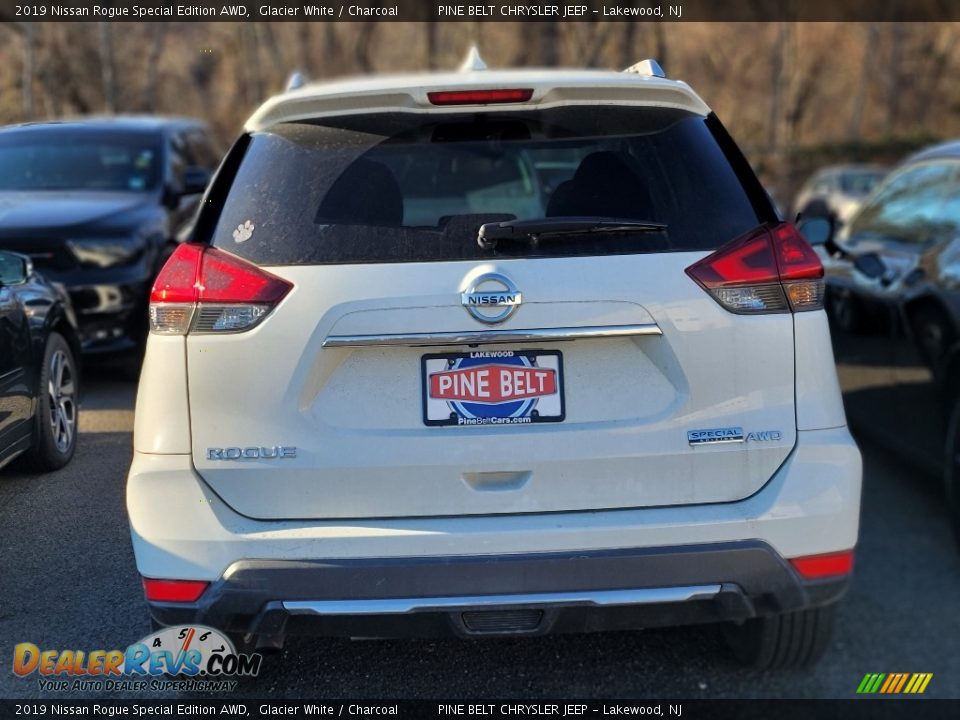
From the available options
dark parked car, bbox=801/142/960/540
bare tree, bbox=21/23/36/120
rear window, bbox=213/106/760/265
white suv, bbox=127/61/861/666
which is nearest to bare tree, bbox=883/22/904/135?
bare tree, bbox=21/23/36/120

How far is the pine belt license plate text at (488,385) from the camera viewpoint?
2832 mm

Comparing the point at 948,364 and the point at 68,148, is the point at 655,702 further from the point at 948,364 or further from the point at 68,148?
the point at 68,148

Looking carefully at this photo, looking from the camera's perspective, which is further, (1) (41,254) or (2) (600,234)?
(1) (41,254)

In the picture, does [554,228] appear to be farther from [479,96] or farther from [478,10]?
[478,10]

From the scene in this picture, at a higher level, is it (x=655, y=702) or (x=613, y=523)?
(x=613, y=523)

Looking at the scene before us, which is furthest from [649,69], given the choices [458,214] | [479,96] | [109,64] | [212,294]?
[109,64]

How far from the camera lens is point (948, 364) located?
177 inches

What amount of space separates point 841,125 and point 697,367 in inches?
1840

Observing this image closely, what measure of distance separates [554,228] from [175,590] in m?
1.41

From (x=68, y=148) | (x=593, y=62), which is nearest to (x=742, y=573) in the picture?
(x=68, y=148)

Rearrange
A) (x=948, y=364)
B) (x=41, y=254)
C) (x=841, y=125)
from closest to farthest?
(x=948, y=364) → (x=41, y=254) → (x=841, y=125)

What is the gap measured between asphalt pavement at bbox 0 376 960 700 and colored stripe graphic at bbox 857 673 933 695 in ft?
0.09

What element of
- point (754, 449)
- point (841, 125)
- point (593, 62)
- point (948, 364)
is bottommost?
point (841, 125)

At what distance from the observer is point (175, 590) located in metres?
2.90
